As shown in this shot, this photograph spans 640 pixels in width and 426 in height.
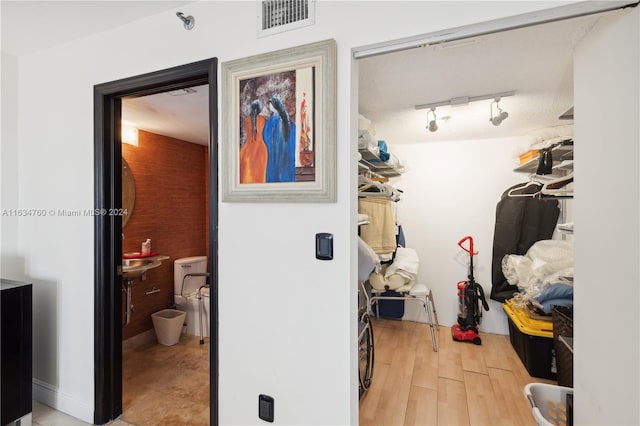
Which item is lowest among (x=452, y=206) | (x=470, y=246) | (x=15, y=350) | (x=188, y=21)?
(x=15, y=350)

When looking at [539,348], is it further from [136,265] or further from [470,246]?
[136,265]

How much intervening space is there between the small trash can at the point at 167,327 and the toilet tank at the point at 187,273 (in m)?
0.31

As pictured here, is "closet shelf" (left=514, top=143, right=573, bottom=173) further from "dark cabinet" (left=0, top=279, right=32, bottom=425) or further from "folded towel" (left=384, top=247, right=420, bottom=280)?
"dark cabinet" (left=0, top=279, right=32, bottom=425)

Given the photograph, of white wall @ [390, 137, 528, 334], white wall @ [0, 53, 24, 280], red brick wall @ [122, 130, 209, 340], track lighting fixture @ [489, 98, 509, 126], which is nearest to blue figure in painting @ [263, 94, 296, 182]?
track lighting fixture @ [489, 98, 509, 126]

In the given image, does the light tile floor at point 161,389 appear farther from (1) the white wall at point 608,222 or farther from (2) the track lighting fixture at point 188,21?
(2) the track lighting fixture at point 188,21

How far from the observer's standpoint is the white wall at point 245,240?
1247 mm

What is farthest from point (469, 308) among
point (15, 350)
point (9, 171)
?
point (9, 171)

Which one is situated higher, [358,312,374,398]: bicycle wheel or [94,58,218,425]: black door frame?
[94,58,218,425]: black door frame

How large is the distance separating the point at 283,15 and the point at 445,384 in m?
2.72

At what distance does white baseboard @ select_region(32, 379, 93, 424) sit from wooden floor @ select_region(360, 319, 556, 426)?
171 cm

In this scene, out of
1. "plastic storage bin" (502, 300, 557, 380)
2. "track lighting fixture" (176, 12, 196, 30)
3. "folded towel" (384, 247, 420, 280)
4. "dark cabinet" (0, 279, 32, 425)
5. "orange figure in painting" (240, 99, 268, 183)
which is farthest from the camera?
"folded towel" (384, 247, 420, 280)

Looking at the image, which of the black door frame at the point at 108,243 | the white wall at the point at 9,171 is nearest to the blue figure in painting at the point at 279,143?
the black door frame at the point at 108,243

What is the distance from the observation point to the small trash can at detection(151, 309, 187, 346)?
10.0 feet

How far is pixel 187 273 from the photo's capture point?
3414 mm
